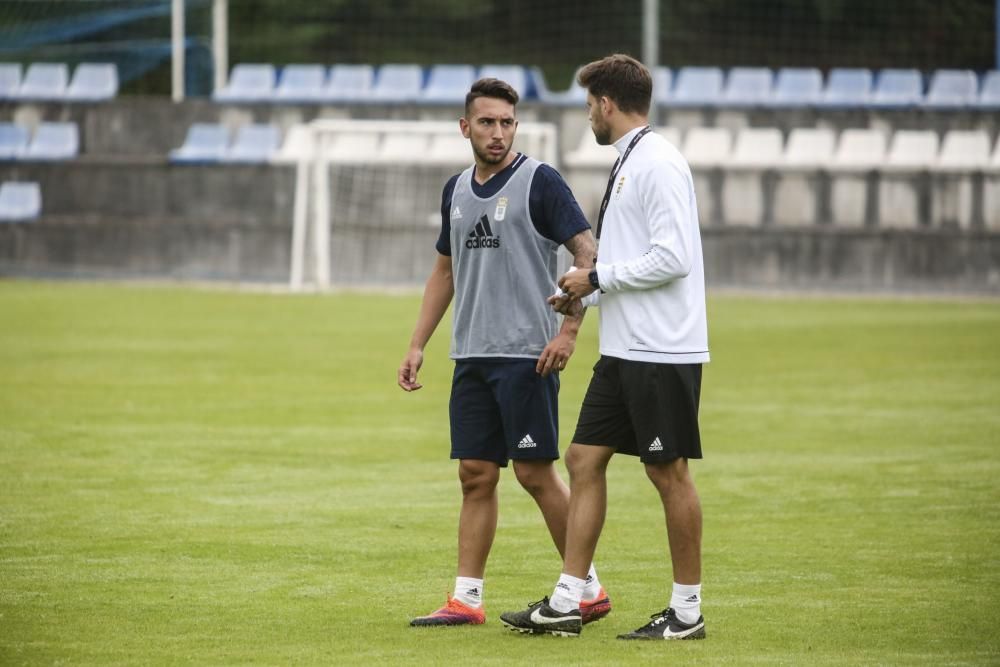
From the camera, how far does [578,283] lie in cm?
620

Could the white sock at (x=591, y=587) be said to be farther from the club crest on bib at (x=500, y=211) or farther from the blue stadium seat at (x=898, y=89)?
the blue stadium seat at (x=898, y=89)

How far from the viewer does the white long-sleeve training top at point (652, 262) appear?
612 cm

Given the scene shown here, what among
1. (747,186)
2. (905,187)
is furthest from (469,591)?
(905,187)

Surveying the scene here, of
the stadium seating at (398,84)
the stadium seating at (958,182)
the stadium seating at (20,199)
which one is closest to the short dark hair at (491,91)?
the stadium seating at (958,182)

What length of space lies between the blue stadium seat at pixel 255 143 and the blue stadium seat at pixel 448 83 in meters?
2.76

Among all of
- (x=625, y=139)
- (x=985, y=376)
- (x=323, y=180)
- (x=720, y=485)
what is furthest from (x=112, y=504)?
(x=323, y=180)

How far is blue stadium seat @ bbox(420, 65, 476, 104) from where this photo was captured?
100 ft

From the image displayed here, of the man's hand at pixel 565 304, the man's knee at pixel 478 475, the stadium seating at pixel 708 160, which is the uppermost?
the stadium seating at pixel 708 160

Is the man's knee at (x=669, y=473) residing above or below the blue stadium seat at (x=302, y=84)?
below

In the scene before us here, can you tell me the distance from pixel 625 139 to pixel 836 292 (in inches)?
850

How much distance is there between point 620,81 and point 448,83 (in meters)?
25.2

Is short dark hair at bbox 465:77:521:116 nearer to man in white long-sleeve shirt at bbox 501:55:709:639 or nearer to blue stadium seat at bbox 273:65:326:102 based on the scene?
man in white long-sleeve shirt at bbox 501:55:709:639

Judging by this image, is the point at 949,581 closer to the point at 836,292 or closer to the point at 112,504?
the point at 112,504

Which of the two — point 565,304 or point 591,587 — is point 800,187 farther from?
point 565,304
